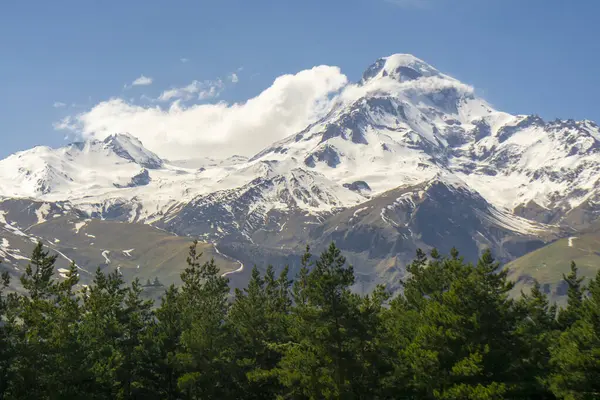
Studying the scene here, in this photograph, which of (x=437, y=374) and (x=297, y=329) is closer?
(x=437, y=374)

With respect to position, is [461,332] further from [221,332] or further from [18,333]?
[18,333]

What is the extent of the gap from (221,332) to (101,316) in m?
14.8

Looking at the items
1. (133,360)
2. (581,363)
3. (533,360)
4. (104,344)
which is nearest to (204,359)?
(133,360)

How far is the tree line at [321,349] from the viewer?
62.1 meters

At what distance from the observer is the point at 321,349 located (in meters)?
66.3

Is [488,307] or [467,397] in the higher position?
[488,307]

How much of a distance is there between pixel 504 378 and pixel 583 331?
355 inches

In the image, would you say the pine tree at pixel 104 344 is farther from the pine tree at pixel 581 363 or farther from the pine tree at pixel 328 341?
the pine tree at pixel 581 363

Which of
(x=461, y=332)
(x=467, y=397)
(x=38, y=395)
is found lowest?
(x=38, y=395)

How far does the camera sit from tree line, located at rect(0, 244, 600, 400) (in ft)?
204

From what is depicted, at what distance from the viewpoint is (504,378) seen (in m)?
61.5

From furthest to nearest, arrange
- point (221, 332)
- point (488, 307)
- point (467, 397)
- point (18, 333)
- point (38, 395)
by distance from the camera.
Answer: point (221, 332) → point (18, 333) → point (38, 395) → point (488, 307) → point (467, 397)

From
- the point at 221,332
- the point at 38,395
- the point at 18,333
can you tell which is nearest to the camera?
the point at 38,395

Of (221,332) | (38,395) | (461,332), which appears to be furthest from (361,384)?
(38,395)
